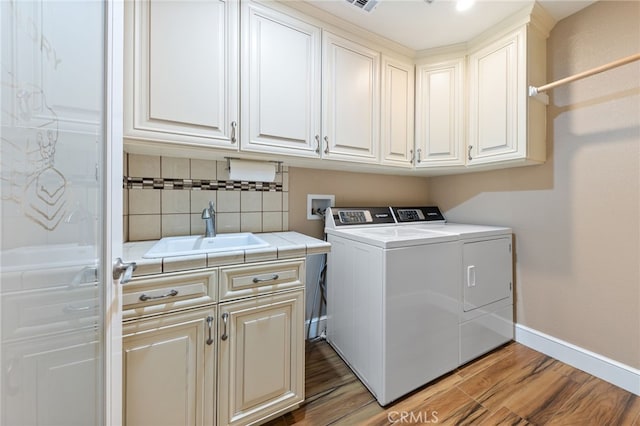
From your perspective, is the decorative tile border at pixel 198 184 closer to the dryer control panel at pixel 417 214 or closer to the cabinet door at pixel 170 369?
the cabinet door at pixel 170 369

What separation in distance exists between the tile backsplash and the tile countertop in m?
0.18

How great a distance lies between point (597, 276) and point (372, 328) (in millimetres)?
1504

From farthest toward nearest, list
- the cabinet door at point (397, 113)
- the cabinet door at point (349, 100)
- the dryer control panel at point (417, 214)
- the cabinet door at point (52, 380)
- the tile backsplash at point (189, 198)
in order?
the dryer control panel at point (417, 214), the cabinet door at point (397, 113), the cabinet door at point (349, 100), the tile backsplash at point (189, 198), the cabinet door at point (52, 380)

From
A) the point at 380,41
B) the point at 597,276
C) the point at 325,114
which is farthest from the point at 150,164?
the point at 597,276

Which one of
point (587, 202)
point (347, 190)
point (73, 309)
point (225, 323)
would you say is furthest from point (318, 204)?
point (587, 202)

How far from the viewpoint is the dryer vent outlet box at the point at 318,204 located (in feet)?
6.47

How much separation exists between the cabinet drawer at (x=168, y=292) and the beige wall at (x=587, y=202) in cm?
224

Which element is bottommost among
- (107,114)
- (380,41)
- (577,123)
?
(107,114)

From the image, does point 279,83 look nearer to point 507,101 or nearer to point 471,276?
point 507,101

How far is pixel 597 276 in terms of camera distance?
1.57 meters

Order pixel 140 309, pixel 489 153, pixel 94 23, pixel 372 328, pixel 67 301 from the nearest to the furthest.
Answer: pixel 67 301 → pixel 94 23 → pixel 140 309 → pixel 372 328 → pixel 489 153

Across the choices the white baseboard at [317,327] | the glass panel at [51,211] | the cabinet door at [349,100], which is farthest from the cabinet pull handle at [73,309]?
the white baseboard at [317,327]

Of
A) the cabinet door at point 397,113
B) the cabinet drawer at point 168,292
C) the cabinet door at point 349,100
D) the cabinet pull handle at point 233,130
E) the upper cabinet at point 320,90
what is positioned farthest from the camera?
the cabinet door at point 397,113

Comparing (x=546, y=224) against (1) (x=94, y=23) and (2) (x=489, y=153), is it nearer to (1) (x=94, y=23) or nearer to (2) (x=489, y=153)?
(2) (x=489, y=153)
